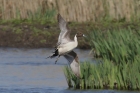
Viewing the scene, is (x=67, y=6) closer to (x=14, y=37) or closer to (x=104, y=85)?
(x=14, y=37)

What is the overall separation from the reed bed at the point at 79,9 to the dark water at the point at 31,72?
2.24 meters

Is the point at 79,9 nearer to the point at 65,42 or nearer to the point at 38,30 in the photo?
the point at 38,30

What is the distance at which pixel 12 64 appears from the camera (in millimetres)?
18141

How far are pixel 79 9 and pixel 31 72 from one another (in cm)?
642

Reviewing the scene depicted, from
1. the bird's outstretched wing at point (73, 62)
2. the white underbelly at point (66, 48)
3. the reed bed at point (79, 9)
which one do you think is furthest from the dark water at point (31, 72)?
the reed bed at point (79, 9)

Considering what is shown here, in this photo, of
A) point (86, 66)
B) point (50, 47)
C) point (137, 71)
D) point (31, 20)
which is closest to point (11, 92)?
point (86, 66)

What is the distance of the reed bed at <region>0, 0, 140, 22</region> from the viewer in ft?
75.3

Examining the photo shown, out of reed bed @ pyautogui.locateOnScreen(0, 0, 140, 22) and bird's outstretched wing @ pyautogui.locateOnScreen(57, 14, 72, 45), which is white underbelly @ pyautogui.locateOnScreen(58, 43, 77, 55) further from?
reed bed @ pyautogui.locateOnScreen(0, 0, 140, 22)

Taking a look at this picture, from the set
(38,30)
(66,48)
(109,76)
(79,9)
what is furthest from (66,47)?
(79,9)

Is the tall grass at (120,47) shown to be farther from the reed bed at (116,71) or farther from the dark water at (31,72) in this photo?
the dark water at (31,72)

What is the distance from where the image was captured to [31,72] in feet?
55.7

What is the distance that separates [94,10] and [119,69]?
10206mm

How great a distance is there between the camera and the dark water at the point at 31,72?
1432cm

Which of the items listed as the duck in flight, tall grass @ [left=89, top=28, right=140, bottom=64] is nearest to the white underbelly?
the duck in flight
